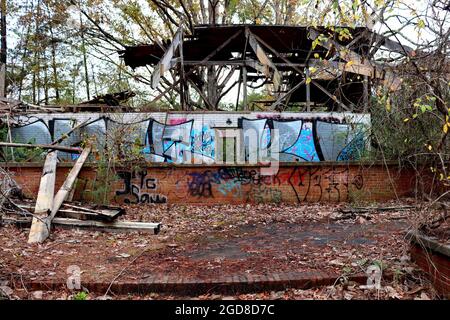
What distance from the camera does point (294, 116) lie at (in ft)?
45.1

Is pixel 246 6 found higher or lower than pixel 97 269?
higher

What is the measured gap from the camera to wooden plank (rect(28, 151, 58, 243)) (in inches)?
268

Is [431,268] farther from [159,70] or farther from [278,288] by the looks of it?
[159,70]

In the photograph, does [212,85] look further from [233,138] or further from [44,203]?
[44,203]

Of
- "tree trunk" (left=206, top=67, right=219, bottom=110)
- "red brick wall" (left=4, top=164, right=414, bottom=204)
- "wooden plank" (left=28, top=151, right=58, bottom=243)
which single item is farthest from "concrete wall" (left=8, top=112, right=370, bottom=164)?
"tree trunk" (left=206, top=67, right=219, bottom=110)

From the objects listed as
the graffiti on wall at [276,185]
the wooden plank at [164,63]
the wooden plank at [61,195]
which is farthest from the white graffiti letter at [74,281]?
the wooden plank at [164,63]

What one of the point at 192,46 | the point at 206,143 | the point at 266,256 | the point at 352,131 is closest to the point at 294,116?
the point at 352,131

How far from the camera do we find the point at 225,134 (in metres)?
13.4

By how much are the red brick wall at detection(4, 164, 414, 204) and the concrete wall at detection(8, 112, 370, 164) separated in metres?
2.02

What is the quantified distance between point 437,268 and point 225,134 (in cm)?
968

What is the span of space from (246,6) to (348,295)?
20030 millimetres

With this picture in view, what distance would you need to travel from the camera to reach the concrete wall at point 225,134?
13.2 metres

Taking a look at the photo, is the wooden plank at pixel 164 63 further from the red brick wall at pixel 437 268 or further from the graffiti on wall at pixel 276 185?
the red brick wall at pixel 437 268

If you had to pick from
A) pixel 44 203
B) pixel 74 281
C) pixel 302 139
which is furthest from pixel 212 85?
pixel 74 281
